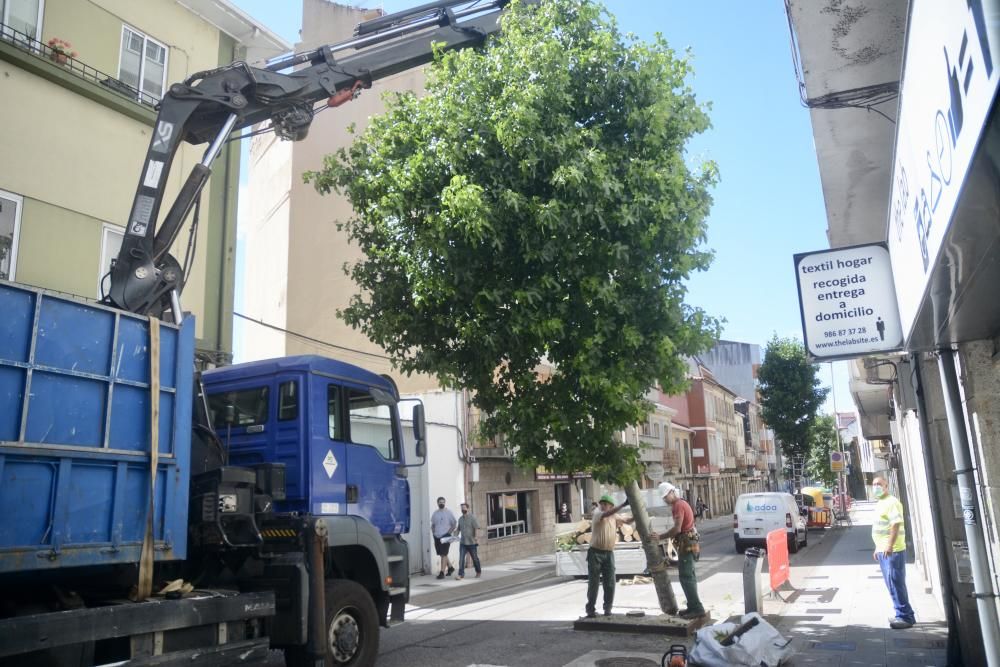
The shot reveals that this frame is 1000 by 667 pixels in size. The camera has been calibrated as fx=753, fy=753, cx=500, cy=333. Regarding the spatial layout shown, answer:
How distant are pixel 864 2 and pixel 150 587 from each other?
6234mm

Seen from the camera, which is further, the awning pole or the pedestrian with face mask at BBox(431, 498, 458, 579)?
the pedestrian with face mask at BBox(431, 498, 458, 579)

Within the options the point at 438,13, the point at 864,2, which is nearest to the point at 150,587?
the point at 864,2

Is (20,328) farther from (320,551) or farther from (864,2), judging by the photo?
(864,2)

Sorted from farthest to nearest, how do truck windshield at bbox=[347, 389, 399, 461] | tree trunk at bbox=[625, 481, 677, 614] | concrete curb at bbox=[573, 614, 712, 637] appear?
1. tree trunk at bbox=[625, 481, 677, 614]
2. concrete curb at bbox=[573, 614, 712, 637]
3. truck windshield at bbox=[347, 389, 399, 461]

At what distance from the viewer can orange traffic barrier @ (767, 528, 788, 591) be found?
1196 centimetres

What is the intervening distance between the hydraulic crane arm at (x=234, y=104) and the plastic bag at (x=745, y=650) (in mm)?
5763

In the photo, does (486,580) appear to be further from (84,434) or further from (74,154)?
(84,434)

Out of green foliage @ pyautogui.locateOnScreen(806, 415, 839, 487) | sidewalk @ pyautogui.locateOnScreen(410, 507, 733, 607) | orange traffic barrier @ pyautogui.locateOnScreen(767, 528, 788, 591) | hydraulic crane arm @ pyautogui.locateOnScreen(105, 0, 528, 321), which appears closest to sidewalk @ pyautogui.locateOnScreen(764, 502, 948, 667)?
orange traffic barrier @ pyautogui.locateOnScreen(767, 528, 788, 591)

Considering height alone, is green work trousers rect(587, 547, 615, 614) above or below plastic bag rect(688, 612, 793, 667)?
above

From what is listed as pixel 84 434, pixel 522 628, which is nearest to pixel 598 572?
pixel 522 628

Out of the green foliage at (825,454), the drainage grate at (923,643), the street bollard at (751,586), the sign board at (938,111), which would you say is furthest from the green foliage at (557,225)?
the green foliage at (825,454)

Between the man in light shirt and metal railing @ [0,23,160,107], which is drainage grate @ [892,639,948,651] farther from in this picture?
metal railing @ [0,23,160,107]

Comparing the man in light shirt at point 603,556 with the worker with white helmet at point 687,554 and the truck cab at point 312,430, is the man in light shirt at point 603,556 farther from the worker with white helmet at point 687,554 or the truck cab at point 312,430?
the truck cab at point 312,430

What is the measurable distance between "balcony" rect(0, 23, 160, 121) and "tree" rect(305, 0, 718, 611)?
424cm
